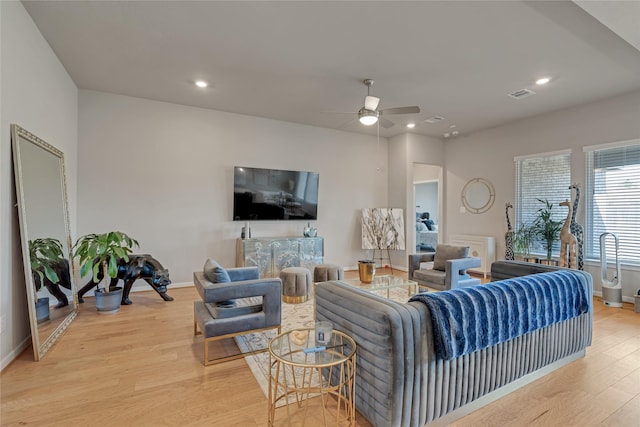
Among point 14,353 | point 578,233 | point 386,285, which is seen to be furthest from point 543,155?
point 14,353

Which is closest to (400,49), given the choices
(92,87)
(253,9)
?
(253,9)

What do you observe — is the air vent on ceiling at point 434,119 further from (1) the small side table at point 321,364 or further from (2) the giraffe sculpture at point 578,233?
(1) the small side table at point 321,364

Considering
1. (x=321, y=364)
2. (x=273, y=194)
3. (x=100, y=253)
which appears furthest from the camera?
(x=273, y=194)

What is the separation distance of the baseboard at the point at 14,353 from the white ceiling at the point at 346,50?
9.64ft

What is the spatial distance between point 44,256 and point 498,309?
12.8 feet

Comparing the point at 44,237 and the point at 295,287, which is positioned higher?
the point at 44,237

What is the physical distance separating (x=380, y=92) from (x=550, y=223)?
346 centimetres

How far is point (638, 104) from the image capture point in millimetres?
4164

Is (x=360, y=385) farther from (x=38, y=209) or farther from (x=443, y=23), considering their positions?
(x=38, y=209)

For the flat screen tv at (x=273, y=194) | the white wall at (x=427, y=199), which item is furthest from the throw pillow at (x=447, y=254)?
the white wall at (x=427, y=199)

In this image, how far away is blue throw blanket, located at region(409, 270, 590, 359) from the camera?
1.68 meters

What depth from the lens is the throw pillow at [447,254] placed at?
4.36m

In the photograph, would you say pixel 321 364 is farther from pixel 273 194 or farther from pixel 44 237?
pixel 273 194

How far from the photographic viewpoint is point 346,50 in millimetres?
3191
